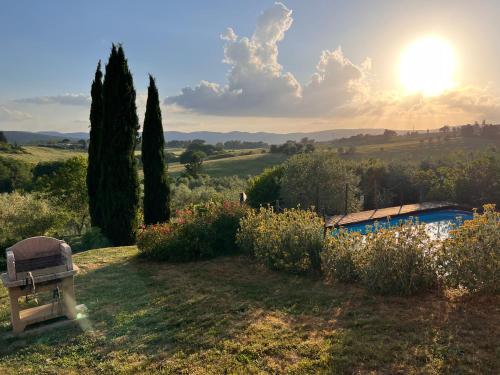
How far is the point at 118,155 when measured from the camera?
38.7 feet

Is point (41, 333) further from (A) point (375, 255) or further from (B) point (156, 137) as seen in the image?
(B) point (156, 137)

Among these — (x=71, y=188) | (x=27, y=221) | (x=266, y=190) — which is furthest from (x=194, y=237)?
(x=71, y=188)

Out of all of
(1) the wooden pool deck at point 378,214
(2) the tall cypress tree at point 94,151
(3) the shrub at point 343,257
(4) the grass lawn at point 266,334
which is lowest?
(1) the wooden pool deck at point 378,214

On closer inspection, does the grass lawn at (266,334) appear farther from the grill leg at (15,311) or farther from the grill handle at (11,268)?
the grill handle at (11,268)

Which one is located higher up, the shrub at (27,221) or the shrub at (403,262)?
the shrub at (403,262)

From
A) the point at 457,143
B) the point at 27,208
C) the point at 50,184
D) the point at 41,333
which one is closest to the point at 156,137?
the point at 27,208

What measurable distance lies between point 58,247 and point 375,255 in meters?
4.80

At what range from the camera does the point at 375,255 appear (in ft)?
17.9

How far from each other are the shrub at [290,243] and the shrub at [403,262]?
1407mm

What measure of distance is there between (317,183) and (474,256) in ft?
31.8

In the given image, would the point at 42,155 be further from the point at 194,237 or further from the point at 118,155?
the point at 194,237

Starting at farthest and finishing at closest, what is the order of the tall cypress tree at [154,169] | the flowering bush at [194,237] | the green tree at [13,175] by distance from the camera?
the green tree at [13,175]
the tall cypress tree at [154,169]
the flowering bush at [194,237]

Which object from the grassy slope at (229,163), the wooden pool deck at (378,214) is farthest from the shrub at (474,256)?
the grassy slope at (229,163)

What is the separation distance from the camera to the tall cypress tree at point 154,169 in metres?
13.0
